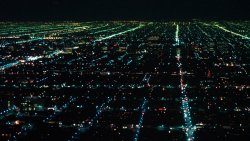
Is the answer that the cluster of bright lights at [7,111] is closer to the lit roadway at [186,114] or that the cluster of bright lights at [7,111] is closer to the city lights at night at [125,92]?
the city lights at night at [125,92]

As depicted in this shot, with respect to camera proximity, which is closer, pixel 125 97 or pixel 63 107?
pixel 63 107

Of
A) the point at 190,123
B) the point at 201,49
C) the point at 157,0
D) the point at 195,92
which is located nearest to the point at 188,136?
the point at 190,123

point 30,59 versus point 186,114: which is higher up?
point 186,114

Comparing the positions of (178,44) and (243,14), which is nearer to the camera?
(178,44)

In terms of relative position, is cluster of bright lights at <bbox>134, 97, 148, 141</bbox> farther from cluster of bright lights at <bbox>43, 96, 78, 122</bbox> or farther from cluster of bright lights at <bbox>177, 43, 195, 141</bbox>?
cluster of bright lights at <bbox>43, 96, 78, 122</bbox>

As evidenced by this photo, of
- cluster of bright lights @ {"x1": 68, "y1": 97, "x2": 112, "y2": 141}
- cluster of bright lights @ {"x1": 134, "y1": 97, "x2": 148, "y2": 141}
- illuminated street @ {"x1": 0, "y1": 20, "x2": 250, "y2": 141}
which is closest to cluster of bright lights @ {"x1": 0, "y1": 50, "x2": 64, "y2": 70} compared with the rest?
illuminated street @ {"x1": 0, "y1": 20, "x2": 250, "y2": 141}

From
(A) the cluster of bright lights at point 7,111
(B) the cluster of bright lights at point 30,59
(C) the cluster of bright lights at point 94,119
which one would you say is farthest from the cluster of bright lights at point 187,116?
(B) the cluster of bright lights at point 30,59

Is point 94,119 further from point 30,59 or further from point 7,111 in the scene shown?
point 30,59

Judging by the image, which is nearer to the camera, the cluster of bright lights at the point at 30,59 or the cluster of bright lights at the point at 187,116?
the cluster of bright lights at the point at 187,116

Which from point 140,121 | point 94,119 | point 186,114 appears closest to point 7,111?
point 94,119

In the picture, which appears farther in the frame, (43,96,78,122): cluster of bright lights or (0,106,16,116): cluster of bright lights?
(0,106,16,116): cluster of bright lights

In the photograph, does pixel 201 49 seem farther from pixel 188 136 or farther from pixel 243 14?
pixel 243 14
